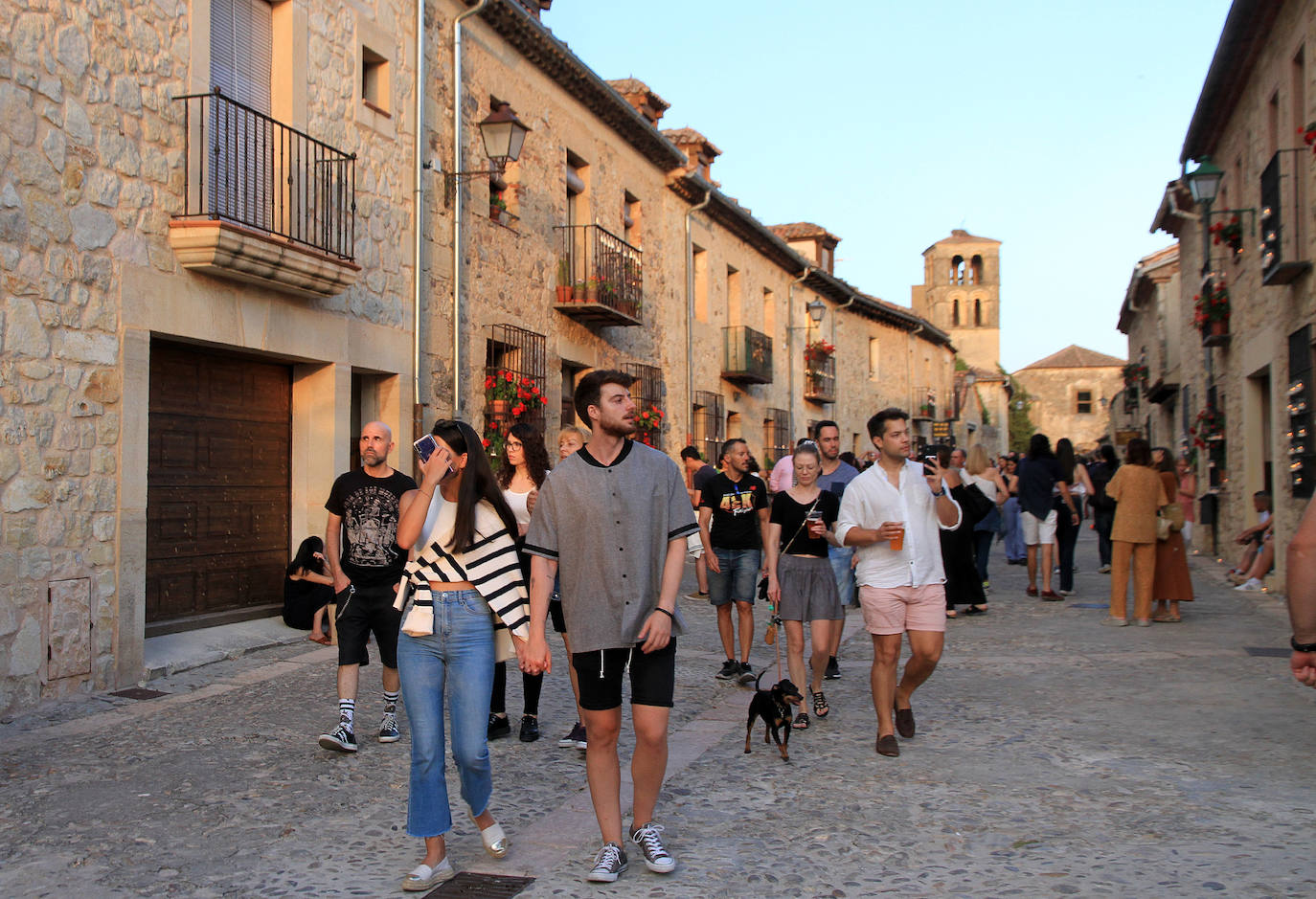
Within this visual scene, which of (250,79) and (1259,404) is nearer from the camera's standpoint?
(250,79)

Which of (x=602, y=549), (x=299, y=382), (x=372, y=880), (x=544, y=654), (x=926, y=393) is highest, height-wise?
(x=926, y=393)

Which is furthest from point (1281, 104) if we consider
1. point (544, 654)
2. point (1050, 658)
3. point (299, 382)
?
point (544, 654)

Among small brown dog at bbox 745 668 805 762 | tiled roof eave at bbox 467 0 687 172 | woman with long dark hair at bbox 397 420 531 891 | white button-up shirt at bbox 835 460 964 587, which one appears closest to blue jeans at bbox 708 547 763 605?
white button-up shirt at bbox 835 460 964 587

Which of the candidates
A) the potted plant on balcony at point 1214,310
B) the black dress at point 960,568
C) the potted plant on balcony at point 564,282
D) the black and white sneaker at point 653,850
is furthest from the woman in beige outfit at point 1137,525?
the black and white sneaker at point 653,850

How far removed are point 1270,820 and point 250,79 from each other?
29.1ft

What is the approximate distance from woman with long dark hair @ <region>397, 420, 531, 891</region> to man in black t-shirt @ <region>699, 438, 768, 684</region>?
333 cm

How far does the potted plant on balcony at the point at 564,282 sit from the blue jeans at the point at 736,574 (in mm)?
7524

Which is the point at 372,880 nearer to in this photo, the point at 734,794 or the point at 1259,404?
the point at 734,794

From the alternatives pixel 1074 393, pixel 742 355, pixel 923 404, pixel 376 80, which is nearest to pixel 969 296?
pixel 1074 393

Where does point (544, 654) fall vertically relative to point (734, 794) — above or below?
above

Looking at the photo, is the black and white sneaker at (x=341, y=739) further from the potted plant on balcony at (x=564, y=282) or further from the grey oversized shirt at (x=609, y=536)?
the potted plant on balcony at (x=564, y=282)

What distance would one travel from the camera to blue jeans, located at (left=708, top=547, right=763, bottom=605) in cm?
748

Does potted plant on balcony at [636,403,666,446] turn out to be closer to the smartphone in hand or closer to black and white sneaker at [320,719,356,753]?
black and white sneaker at [320,719,356,753]

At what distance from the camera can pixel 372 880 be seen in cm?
382
